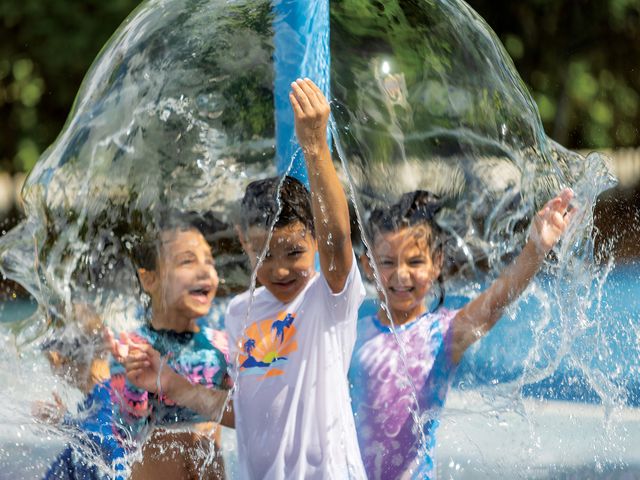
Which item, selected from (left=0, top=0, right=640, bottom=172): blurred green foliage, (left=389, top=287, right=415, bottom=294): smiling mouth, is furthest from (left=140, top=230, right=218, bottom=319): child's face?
(left=0, top=0, right=640, bottom=172): blurred green foliage

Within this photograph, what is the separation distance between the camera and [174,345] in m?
2.96

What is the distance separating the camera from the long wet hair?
294 cm

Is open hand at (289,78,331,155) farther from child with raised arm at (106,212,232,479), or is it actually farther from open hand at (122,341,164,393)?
open hand at (122,341,164,393)

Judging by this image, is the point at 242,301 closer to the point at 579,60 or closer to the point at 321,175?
the point at 321,175

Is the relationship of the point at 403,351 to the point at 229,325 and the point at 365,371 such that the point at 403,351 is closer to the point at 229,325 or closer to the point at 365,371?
the point at 365,371

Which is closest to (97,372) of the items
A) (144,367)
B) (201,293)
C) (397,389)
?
(144,367)

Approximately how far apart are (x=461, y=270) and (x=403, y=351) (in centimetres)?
29

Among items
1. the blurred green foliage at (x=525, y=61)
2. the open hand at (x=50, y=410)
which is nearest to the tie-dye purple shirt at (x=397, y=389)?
the open hand at (x=50, y=410)

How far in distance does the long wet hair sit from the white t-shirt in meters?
0.20

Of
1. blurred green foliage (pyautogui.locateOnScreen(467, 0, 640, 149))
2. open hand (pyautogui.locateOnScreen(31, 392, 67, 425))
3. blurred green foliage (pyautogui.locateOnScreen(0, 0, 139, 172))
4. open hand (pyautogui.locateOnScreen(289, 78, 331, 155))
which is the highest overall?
open hand (pyautogui.locateOnScreen(289, 78, 331, 155))

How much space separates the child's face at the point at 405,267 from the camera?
2934mm

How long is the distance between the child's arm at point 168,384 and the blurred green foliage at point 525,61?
9.32m

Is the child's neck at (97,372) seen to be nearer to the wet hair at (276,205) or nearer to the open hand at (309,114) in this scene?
the wet hair at (276,205)

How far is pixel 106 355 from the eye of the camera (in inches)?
117
